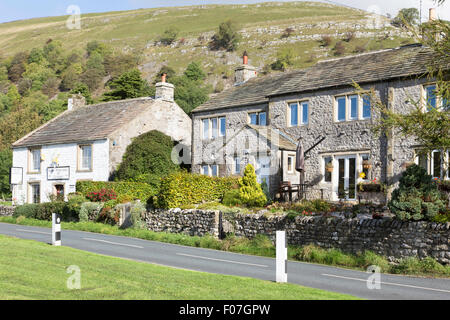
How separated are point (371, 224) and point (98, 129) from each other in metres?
25.7

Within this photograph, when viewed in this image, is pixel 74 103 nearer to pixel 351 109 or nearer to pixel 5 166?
pixel 5 166

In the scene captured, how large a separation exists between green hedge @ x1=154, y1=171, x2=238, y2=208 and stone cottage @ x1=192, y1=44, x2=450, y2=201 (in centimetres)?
279

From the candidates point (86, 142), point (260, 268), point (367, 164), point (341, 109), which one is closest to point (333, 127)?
point (341, 109)

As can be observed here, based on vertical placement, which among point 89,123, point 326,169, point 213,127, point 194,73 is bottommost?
point 326,169

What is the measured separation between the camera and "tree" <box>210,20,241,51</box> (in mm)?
125125

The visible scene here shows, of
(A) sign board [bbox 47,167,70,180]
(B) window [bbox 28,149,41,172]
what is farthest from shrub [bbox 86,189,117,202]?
(B) window [bbox 28,149,41,172]

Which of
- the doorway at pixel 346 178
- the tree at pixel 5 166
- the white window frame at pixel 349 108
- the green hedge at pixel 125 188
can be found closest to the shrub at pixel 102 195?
the green hedge at pixel 125 188

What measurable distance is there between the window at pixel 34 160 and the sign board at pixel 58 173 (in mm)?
1924

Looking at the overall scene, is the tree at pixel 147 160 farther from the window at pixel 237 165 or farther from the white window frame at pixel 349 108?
the white window frame at pixel 349 108

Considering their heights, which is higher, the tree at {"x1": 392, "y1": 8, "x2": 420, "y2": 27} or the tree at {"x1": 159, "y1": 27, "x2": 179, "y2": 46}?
the tree at {"x1": 159, "y1": 27, "x2": 179, "y2": 46}

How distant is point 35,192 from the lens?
40500 millimetres

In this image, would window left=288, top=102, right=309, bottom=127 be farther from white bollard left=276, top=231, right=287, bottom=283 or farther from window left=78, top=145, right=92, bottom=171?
white bollard left=276, top=231, right=287, bottom=283

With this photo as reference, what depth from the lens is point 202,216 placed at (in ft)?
75.3

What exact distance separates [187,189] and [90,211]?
6.66 metres
